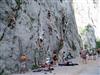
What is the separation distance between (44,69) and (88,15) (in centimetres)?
4376

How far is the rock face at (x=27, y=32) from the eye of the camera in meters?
22.7

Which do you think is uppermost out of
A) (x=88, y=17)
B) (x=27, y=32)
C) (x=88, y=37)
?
(x=88, y=17)

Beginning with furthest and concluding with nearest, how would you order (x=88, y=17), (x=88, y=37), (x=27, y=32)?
(x=88, y=17) → (x=88, y=37) → (x=27, y=32)

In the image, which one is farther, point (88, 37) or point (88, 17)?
point (88, 17)

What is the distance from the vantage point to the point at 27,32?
1004 inches

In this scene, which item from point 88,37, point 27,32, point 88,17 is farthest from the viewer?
point 88,17

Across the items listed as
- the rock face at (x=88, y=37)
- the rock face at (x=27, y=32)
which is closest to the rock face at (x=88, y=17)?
the rock face at (x=88, y=37)

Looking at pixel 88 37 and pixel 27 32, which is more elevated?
pixel 88 37

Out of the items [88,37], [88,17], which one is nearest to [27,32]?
[88,37]

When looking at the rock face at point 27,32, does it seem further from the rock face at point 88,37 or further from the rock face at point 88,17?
the rock face at point 88,17

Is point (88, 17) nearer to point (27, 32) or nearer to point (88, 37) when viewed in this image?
point (88, 37)

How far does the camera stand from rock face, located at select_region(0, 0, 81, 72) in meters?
22.7

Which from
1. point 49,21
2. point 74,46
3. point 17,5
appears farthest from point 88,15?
point 17,5

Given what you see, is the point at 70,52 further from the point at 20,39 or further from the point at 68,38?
the point at 20,39
